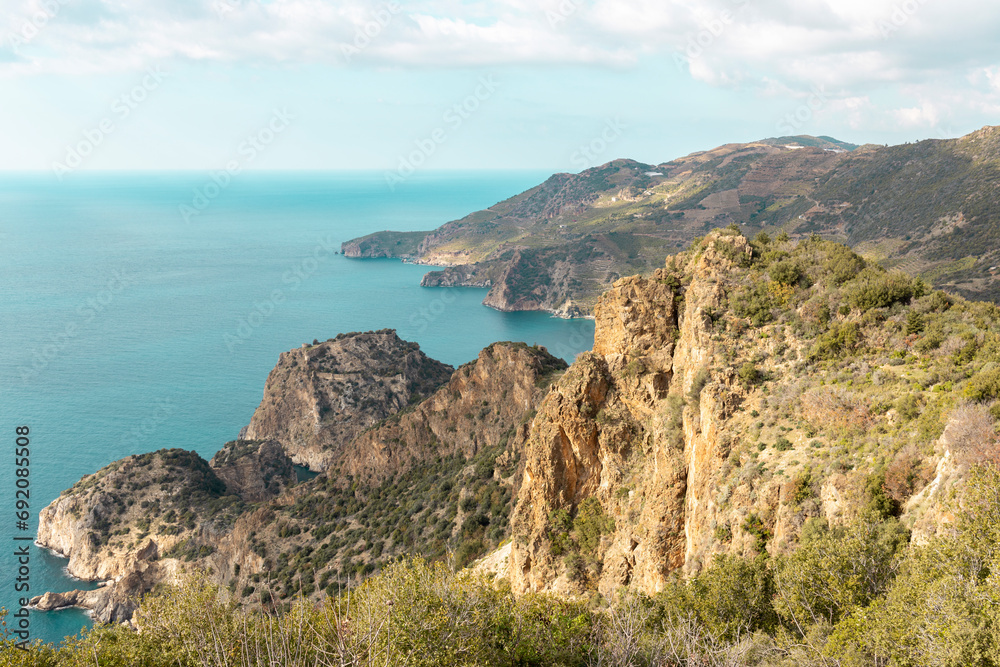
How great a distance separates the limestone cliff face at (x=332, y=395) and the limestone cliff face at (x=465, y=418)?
28838 millimetres

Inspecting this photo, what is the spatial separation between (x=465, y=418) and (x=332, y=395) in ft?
125

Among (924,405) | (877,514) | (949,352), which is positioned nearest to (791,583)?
(877,514)

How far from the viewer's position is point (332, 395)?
3652 inches

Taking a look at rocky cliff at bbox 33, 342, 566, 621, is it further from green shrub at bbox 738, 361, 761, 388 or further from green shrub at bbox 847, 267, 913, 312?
green shrub at bbox 847, 267, 913, 312

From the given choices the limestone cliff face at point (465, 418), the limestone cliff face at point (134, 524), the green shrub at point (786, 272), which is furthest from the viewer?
the limestone cliff face at point (465, 418)

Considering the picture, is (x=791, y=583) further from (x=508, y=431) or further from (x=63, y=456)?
(x=63, y=456)

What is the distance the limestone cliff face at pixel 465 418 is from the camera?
5941 centimetres

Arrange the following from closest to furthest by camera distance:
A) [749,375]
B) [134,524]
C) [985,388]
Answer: [985,388] < [749,375] < [134,524]

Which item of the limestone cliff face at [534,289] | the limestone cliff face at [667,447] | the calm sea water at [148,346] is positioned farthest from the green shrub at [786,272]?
the limestone cliff face at [534,289]

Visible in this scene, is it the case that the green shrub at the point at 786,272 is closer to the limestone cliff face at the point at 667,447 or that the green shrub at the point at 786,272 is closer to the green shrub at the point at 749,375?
the limestone cliff face at the point at 667,447

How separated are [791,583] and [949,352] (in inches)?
386

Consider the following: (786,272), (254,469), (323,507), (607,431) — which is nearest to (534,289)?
(254,469)

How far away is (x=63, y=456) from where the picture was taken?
83.9 metres

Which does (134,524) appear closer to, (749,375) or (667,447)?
(667,447)
